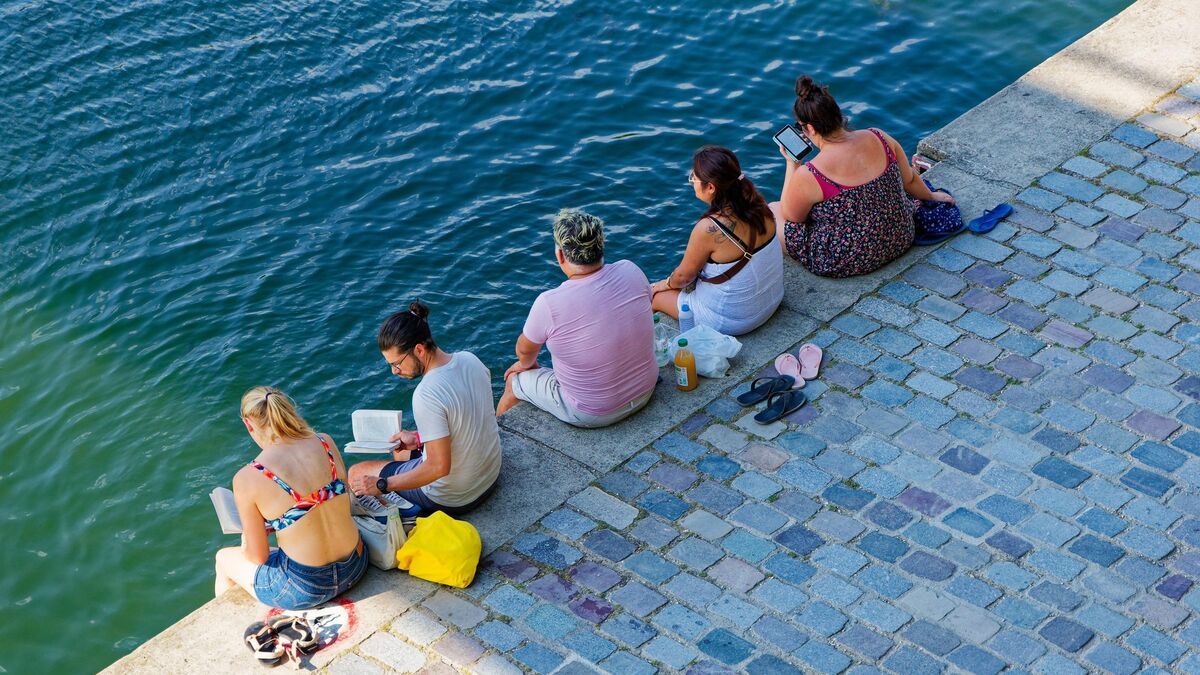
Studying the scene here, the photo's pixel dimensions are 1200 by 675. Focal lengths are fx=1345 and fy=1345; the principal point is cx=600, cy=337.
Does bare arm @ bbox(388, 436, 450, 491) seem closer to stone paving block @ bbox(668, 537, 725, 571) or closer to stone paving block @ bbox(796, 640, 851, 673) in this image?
stone paving block @ bbox(668, 537, 725, 571)

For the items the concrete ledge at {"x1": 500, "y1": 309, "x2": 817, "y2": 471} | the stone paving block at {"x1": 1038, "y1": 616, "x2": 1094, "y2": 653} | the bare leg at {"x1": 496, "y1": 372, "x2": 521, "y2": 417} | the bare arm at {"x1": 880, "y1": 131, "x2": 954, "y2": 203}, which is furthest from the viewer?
the bare arm at {"x1": 880, "y1": 131, "x2": 954, "y2": 203}

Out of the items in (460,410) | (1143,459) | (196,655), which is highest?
(460,410)

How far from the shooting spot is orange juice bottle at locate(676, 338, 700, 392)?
848cm

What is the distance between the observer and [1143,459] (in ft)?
25.4

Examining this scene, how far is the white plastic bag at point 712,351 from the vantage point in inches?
340

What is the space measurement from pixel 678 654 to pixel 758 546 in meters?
0.90

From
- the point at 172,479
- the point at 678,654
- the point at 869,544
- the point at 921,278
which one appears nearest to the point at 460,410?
the point at 678,654

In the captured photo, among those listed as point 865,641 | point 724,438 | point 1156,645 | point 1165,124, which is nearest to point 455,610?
point 724,438

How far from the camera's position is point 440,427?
7.38 meters

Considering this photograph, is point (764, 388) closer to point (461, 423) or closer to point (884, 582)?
point (884, 582)

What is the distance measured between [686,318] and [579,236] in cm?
153

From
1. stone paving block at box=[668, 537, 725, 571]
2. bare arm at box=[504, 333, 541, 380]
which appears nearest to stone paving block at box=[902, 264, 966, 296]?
bare arm at box=[504, 333, 541, 380]

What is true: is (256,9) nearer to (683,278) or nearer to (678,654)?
(683,278)

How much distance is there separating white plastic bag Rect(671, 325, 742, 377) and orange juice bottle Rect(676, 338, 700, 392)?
94 mm
